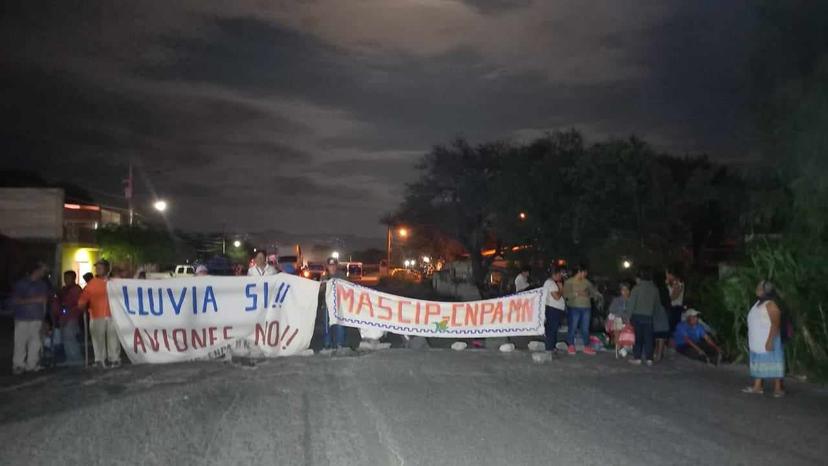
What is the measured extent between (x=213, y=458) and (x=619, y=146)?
35.3 meters

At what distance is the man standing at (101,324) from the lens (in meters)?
14.0

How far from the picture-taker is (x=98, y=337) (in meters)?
14.0

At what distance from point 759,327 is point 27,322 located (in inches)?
440

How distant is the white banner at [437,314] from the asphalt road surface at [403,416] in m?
1.69

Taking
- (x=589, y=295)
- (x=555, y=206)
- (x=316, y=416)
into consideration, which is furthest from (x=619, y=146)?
(x=316, y=416)

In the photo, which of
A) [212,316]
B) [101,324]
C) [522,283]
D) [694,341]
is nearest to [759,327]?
[694,341]

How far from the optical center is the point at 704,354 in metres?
15.0

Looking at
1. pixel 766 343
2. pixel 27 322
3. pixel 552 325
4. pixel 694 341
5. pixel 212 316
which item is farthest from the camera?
pixel 552 325

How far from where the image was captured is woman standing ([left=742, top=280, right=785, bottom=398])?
1172 centimetres

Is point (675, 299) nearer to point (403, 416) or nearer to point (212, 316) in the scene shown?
point (403, 416)

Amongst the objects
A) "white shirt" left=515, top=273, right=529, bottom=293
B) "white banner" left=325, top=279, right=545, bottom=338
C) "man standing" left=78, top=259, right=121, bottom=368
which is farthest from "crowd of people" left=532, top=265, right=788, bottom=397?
"man standing" left=78, top=259, right=121, bottom=368

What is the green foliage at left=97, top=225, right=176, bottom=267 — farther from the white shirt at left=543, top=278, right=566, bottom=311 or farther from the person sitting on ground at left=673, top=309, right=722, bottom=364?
the person sitting on ground at left=673, top=309, right=722, bottom=364

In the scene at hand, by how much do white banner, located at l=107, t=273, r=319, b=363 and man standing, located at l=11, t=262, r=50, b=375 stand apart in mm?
1138

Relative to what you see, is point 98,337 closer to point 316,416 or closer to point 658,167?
point 316,416
